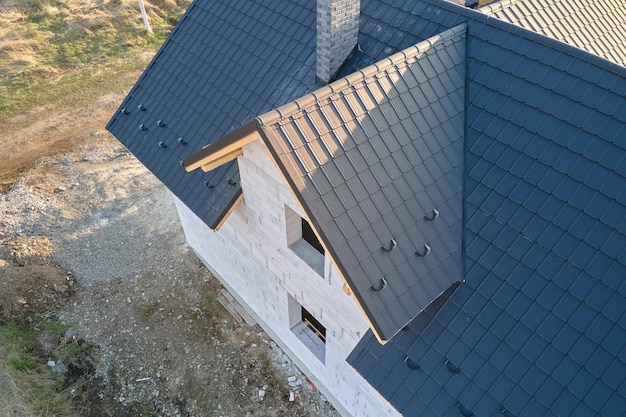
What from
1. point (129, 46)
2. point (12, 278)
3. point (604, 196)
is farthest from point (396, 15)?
point (129, 46)

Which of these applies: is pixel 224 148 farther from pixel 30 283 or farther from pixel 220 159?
pixel 30 283

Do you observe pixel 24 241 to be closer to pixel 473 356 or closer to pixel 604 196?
pixel 473 356

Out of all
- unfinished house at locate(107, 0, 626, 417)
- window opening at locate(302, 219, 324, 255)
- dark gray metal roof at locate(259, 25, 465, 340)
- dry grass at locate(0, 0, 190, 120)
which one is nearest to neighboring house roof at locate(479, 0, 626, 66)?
unfinished house at locate(107, 0, 626, 417)

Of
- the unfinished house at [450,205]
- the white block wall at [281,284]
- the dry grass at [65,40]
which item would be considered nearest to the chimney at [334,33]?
the unfinished house at [450,205]

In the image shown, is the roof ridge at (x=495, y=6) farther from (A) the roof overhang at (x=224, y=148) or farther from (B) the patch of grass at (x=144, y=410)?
(B) the patch of grass at (x=144, y=410)

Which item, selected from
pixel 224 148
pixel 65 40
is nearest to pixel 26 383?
pixel 224 148

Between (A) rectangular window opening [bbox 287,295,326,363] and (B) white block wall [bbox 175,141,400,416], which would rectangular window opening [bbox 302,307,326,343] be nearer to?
(A) rectangular window opening [bbox 287,295,326,363]
